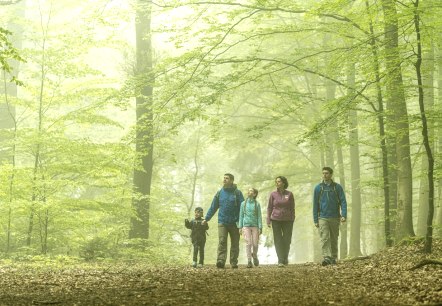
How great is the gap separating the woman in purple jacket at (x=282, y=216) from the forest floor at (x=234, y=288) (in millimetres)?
2831

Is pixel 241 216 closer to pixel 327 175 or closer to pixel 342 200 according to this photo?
pixel 327 175

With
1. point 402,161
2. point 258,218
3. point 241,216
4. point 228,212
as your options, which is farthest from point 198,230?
point 402,161

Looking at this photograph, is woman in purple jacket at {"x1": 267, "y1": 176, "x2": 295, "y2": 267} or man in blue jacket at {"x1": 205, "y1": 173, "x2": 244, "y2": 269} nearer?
man in blue jacket at {"x1": 205, "y1": 173, "x2": 244, "y2": 269}

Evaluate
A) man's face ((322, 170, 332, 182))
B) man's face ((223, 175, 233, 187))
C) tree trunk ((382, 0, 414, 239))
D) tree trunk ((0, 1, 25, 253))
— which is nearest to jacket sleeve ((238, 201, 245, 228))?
man's face ((223, 175, 233, 187))

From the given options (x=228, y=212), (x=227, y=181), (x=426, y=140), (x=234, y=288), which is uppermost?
(x=426, y=140)

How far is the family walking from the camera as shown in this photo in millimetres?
10281

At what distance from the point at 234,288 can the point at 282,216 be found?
5.12 meters

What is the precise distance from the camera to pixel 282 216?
1095cm

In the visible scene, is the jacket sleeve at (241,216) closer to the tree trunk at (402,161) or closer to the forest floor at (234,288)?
the forest floor at (234,288)

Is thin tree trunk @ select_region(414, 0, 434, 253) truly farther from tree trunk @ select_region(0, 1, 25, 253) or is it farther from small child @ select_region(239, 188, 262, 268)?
tree trunk @ select_region(0, 1, 25, 253)

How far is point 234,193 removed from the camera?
34.8 ft

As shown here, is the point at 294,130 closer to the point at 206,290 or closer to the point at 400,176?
the point at 400,176

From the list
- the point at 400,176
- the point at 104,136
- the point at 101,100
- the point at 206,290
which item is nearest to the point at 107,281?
the point at 206,290

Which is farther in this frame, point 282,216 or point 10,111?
point 10,111
